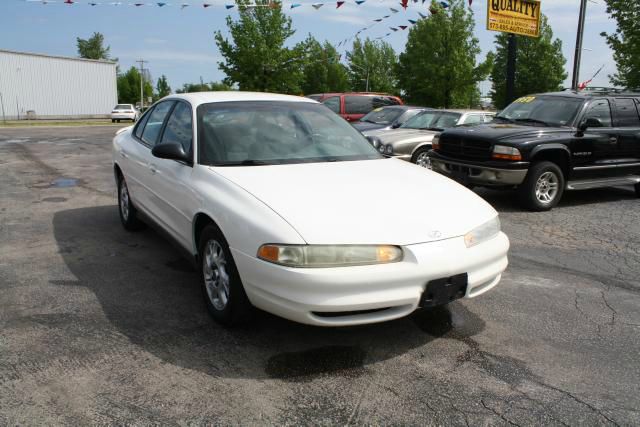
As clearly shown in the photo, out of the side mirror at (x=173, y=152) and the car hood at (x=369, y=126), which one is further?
the car hood at (x=369, y=126)

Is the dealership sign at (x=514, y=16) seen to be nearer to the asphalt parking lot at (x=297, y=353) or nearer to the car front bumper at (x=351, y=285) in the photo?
the asphalt parking lot at (x=297, y=353)

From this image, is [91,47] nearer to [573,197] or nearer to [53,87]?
[53,87]

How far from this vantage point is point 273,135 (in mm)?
4277

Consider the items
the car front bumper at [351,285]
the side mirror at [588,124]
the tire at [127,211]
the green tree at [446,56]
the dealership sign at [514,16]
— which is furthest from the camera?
the green tree at [446,56]

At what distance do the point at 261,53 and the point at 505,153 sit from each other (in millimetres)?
31191

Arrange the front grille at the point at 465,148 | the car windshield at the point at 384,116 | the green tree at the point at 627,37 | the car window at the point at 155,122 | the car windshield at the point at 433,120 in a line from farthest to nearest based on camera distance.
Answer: the green tree at the point at 627,37, the car windshield at the point at 384,116, the car windshield at the point at 433,120, the front grille at the point at 465,148, the car window at the point at 155,122

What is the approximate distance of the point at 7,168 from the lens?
36.7ft

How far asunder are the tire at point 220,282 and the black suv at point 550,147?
16.5 feet

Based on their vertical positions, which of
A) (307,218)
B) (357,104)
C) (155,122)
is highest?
(357,104)

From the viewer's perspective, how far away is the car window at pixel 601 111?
816 cm

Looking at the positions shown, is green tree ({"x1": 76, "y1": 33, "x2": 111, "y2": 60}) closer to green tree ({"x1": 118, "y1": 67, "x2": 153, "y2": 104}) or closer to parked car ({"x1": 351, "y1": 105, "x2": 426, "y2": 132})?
green tree ({"x1": 118, "y1": 67, "x2": 153, "y2": 104})

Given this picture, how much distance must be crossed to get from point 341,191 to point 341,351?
0.98 m

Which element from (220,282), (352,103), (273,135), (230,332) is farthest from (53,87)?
(230,332)

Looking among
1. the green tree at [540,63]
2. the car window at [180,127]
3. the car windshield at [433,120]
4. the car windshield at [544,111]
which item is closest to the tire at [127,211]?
the car window at [180,127]
